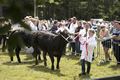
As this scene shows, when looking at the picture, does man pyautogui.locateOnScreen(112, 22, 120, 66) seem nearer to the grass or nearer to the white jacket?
the grass

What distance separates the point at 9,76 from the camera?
584 centimetres

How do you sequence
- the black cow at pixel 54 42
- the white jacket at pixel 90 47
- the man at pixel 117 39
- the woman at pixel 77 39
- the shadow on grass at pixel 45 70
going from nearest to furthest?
the white jacket at pixel 90 47, the shadow on grass at pixel 45 70, the black cow at pixel 54 42, the man at pixel 117 39, the woman at pixel 77 39

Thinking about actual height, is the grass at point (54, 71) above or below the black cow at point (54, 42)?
below

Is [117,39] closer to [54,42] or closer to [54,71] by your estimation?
[54,42]

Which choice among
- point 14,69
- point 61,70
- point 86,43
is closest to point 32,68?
point 14,69

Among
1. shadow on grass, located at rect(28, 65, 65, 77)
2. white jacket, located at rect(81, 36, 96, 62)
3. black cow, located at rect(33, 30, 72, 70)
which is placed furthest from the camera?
black cow, located at rect(33, 30, 72, 70)

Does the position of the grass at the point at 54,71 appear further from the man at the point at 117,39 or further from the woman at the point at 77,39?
the woman at the point at 77,39

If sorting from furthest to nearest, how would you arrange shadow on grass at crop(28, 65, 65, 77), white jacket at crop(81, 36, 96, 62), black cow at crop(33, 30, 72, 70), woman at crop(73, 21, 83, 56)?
woman at crop(73, 21, 83, 56) → black cow at crop(33, 30, 72, 70) → shadow on grass at crop(28, 65, 65, 77) → white jacket at crop(81, 36, 96, 62)

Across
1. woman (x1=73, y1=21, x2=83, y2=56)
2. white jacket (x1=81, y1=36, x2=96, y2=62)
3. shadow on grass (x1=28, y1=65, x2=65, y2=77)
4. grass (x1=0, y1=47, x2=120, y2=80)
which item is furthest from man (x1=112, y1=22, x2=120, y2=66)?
shadow on grass (x1=28, y1=65, x2=65, y2=77)

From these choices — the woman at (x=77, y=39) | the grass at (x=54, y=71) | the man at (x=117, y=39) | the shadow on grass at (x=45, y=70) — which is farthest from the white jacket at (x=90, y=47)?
the woman at (x=77, y=39)

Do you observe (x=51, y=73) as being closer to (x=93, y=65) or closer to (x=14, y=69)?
(x=14, y=69)

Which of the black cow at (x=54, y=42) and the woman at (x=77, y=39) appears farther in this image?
the woman at (x=77, y=39)

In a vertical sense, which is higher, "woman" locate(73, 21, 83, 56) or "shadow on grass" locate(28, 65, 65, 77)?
"woman" locate(73, 21, 83, 56)

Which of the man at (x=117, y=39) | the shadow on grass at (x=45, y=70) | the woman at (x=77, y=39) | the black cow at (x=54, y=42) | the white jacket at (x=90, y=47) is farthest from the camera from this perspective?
the woman at (x=77, y=39)
